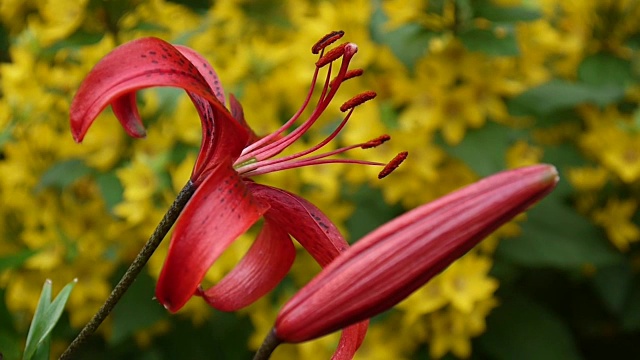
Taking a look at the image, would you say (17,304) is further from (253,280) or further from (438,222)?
(438,222)

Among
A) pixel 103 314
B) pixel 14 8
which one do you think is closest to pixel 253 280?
pixel 103 314

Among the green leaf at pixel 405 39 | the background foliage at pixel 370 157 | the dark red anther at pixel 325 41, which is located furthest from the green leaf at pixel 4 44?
the dark red anther at pixel 325 41

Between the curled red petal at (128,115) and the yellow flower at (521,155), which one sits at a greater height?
the curled red petal at (128,115)

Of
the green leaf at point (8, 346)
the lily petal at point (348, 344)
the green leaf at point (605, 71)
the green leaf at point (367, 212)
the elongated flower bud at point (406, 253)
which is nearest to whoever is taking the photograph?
the elongated flower bud at point (406, 253)

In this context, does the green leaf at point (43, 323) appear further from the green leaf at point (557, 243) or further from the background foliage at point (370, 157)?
the green leaf at point (557, 243)

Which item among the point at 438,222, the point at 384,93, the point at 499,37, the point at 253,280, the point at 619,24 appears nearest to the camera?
the point at 438,222

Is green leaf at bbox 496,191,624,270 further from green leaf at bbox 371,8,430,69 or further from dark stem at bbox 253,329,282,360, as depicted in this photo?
dark stem at bbox 253,329,282,360
